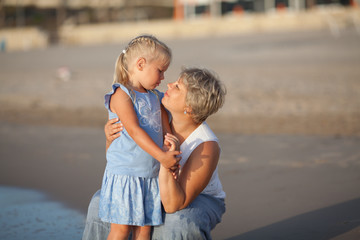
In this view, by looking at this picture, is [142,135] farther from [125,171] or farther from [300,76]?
[300,76]

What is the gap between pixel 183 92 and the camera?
8.35 ft

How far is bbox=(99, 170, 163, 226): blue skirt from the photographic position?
247cm

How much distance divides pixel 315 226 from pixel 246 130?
4.14 m

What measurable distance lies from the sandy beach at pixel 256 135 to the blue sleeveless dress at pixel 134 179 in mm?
1042

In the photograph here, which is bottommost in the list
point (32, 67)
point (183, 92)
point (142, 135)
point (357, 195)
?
point (32, 67)

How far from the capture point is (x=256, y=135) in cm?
682

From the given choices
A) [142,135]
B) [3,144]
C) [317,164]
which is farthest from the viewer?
[3,144]

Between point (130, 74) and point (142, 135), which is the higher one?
point (130, 74)

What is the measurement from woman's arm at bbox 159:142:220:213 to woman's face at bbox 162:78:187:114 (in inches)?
9.5

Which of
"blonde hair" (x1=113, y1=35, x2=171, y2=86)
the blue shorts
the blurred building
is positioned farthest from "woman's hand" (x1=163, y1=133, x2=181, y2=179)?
the blurred building

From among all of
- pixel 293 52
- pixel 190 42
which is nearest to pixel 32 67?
pixel 190 42

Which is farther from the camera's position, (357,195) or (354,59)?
(354,59)

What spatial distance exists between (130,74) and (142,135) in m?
0.41

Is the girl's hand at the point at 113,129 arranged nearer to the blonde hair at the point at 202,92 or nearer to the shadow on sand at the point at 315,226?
the blonde hair at the point at 202,92
